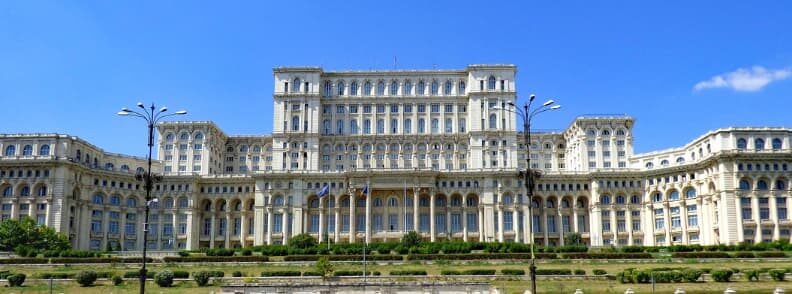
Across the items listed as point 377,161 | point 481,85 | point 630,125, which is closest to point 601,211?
point 630,125

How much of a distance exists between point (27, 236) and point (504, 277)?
76892 mm

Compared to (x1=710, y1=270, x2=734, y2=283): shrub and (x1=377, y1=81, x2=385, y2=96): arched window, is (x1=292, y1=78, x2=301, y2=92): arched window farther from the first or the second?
(x1=710, y1=270, x2=734, y2=283): shrub

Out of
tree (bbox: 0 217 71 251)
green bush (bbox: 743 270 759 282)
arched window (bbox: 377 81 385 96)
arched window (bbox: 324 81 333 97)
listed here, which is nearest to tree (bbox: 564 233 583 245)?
Answer: arched window (bbox: 377 81 385 96)


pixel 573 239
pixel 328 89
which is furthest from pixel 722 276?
pixel 328 89

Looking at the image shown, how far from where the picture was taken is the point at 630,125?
501ft

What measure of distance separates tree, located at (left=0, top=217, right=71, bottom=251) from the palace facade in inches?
498

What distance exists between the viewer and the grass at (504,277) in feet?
204

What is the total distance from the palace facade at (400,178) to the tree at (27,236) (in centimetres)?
1264

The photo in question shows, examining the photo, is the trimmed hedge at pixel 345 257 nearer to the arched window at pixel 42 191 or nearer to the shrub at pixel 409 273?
the shrub at pixel 409 273

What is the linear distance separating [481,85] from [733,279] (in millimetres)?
89433

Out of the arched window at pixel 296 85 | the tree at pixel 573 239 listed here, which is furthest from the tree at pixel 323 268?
the arched window at pixel 296 85

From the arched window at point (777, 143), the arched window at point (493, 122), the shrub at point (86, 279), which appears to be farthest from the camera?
the arched window at point (493, 122)

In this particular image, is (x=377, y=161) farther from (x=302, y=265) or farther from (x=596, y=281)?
(x=596, y=281)

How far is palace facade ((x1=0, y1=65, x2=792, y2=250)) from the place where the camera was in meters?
124
